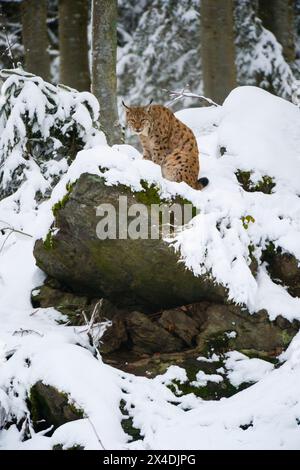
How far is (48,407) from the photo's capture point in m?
4.48

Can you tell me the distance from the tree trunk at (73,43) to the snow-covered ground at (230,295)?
3879 mm

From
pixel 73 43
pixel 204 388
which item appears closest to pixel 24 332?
pixel 204 388

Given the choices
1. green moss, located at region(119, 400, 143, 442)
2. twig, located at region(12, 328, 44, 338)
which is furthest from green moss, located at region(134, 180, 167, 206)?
green moss, located at region(119, 400, 143, 442)

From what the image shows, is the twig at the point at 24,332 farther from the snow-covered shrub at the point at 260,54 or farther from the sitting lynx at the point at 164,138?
the snow-covered shrub at the point at 260,54

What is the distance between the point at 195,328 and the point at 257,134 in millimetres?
2342

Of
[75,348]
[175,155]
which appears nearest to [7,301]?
[75,348]

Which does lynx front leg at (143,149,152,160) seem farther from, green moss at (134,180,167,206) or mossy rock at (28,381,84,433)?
mossy rock at (28,381,84,433)

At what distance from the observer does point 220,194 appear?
561cm

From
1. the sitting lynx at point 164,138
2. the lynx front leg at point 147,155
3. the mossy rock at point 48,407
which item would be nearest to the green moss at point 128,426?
the mossy rock at point 48,407

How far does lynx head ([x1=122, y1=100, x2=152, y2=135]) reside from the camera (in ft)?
21.5

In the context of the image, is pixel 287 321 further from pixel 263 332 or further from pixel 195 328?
pixel 195 328

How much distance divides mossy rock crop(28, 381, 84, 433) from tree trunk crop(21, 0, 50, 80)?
726 cm

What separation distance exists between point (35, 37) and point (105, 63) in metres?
3.38
